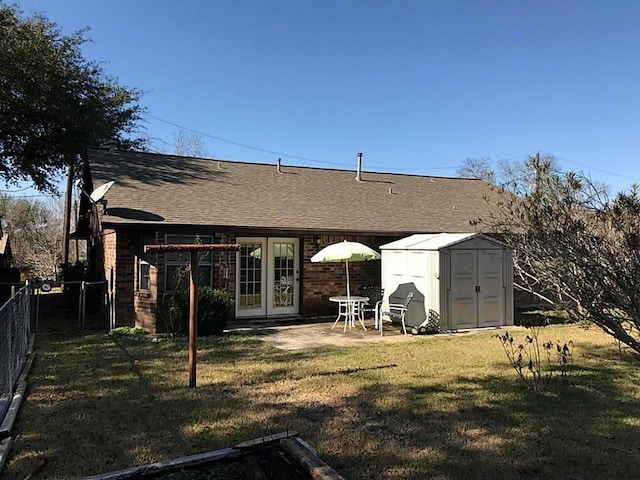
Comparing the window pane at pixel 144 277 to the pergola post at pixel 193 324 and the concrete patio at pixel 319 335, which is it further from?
the pergola post at pixel 193 324

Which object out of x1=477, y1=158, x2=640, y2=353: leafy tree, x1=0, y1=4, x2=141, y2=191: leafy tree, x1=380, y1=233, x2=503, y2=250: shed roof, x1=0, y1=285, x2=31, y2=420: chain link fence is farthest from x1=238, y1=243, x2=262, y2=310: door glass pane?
x1=0, y1=4, x2=141, y2=191: leafy tree

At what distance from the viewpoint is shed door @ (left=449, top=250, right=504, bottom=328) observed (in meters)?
10.9

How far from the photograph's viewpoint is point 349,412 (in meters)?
5.20

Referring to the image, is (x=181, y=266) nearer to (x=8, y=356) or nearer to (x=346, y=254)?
(x=346, y=254)

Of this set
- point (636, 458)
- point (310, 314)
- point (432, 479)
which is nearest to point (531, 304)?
point (310, 314)

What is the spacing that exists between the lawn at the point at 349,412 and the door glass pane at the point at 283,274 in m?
4.39

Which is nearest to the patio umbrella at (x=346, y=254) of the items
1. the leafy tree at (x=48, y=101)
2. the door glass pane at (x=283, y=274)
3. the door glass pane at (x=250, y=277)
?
the door glass pane at (x=283, y=274)

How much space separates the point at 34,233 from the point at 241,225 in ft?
80.3

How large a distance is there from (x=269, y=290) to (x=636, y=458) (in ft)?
30.9

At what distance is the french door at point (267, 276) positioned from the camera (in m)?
12.2

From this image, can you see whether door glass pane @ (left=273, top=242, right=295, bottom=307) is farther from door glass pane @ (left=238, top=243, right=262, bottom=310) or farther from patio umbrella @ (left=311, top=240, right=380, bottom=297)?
patio umbrella @ (left=311, top=240, right=380, bottom=297)

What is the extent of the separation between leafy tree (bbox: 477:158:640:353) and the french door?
723 centimetres

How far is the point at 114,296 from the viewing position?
10641 millimetres

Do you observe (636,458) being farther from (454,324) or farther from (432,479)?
(454,324)
